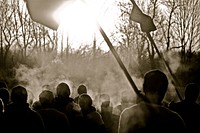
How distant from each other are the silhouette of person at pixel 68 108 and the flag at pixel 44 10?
11.9 feet

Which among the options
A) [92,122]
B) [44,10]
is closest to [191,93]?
[92,122]

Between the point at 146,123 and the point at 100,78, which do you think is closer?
the point at 146,123

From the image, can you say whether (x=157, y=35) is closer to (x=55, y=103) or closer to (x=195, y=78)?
(x=195, y=78)

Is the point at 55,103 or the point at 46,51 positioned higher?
the point at 46,51

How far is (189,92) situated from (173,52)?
24.7 m

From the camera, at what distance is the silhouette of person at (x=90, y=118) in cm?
689

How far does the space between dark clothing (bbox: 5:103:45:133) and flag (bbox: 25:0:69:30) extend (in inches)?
82.0

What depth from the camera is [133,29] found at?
3528 cm

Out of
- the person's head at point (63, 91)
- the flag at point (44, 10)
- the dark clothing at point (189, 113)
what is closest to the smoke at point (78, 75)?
the person's head at point (63, 91)

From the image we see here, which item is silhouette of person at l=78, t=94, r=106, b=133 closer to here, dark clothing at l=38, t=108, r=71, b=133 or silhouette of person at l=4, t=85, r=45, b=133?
dark clothing at l=38, t=108, r=71, b=133

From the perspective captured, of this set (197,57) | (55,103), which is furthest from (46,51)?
(55,103)

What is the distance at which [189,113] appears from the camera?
233 inches

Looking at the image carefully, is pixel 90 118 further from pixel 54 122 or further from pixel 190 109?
pixel 190 109

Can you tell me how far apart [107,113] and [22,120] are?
3737mm
